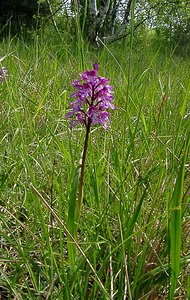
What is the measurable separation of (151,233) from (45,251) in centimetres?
21

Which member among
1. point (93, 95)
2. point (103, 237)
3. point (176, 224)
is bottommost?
point (103, 237)

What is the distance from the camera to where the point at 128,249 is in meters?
0.77

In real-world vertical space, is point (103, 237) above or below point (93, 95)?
below

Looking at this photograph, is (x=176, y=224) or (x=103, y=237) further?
(x=103, y=237)

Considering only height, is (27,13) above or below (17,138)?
above

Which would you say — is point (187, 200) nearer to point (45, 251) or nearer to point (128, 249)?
point (128, 249)

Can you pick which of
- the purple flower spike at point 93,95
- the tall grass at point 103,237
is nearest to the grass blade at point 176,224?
the tall grass at point 103,237

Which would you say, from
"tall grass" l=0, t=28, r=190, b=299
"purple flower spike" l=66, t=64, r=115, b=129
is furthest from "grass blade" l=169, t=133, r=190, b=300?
"purple flower spike" l=66, t=64, r=115, b=129

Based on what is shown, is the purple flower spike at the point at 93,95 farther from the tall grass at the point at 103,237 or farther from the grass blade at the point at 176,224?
the grass blade at the point at 176,224

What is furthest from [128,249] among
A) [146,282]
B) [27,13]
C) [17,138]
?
[27,13]

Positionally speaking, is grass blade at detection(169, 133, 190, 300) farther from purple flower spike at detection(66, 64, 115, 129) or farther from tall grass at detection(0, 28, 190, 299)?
purple flower spike at detection(66, 64, 115, 129)

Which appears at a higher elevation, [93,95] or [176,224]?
[93,95]

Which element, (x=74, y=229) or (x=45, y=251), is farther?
(x=45, y=251)

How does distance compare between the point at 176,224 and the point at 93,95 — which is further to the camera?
the point at 93,95
